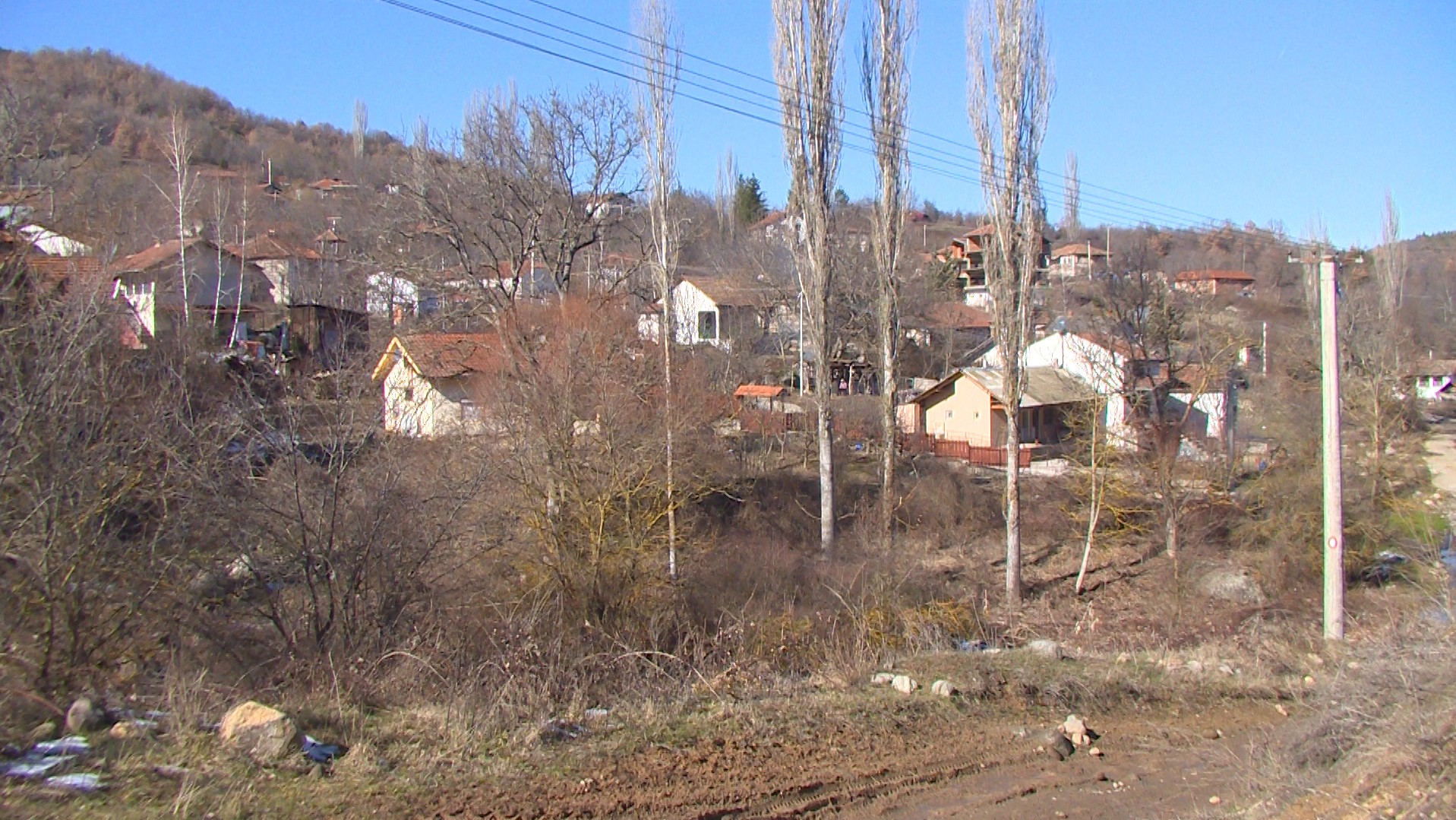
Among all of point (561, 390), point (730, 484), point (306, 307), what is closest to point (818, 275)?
point (730, 484)

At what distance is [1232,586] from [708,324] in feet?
93.6

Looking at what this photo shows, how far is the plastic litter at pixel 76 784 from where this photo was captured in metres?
4.37

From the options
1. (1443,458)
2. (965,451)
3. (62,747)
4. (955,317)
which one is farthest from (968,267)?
(62,747)

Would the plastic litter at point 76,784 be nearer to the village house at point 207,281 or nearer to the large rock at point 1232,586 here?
the large rock at point 1232,586

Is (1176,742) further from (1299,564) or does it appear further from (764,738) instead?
(1299,564)

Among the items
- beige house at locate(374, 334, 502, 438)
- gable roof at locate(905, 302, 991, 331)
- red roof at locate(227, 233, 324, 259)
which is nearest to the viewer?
beige house at locate(374, 334, 502, 438)

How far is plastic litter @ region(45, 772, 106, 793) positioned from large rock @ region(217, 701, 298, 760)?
2.02 ft

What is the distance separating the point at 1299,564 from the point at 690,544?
15.4 meters

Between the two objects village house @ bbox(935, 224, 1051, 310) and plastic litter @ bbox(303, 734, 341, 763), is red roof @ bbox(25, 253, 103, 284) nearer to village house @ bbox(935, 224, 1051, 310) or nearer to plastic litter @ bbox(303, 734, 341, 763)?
plastic litter @ bbox(303, 734, 341, 763)

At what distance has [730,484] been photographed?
22172mm

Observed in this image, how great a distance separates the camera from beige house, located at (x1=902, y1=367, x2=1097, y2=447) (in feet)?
118

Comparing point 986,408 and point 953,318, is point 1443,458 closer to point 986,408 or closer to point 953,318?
point 986,408

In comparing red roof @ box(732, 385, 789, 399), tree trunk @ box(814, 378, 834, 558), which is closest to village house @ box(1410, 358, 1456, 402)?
red roof @ box(732, 385, 789, 399)

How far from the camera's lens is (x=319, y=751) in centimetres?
513
